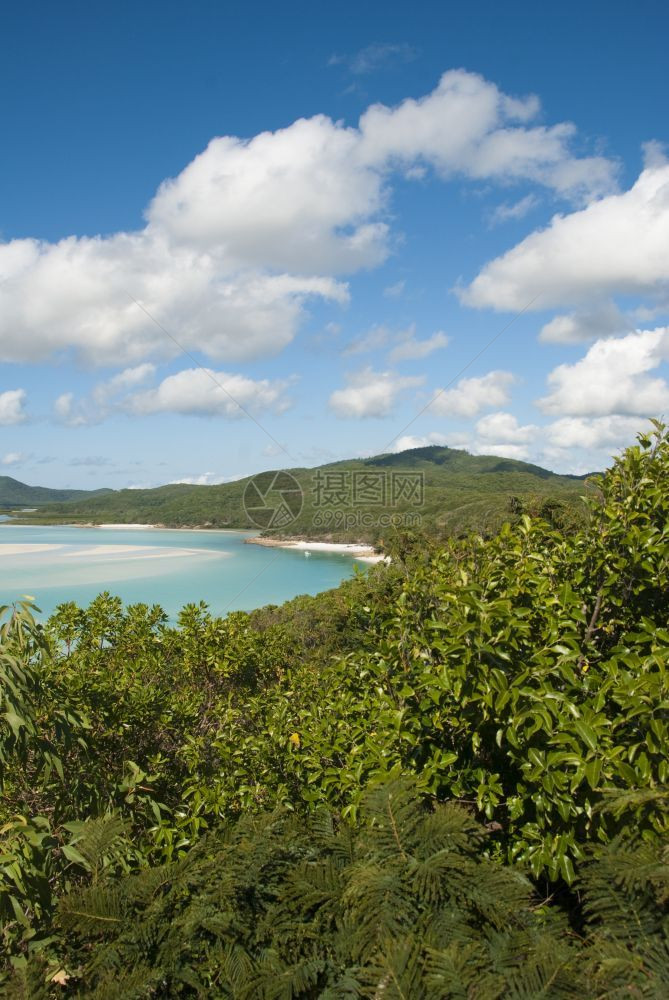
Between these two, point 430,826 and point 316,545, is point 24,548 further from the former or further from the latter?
point 430,826

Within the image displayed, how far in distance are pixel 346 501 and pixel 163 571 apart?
26.2 m

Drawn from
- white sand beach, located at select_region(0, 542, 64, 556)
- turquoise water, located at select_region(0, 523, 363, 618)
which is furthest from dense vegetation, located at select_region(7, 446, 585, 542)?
white sand beach, located at select_region(0, 542, 64, 556)

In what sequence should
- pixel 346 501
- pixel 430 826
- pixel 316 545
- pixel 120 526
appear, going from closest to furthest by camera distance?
pixel 430 826 → pixel 346 501 → pixel 316 545 → pixel 120 526

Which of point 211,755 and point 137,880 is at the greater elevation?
point 137,880

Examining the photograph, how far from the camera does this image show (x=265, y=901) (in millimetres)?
2092

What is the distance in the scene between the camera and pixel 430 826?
2.12 metres

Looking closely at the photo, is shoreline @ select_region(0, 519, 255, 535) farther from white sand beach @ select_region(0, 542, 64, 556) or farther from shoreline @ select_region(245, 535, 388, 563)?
white sand beach @ select_region(0, 542, 64, 556)

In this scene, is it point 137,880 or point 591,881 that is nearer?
point 591,881

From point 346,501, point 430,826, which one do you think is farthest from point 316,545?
point 430,826

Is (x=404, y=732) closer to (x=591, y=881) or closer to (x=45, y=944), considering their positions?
(x=591, y=881)

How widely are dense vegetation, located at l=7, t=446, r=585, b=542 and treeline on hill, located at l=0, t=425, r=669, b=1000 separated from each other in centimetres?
3949

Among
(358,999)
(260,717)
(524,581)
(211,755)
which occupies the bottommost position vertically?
(211,755)

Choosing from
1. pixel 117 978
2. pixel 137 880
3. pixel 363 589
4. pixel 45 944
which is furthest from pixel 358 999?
pixel 363 589

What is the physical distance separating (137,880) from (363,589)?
14.6ft
